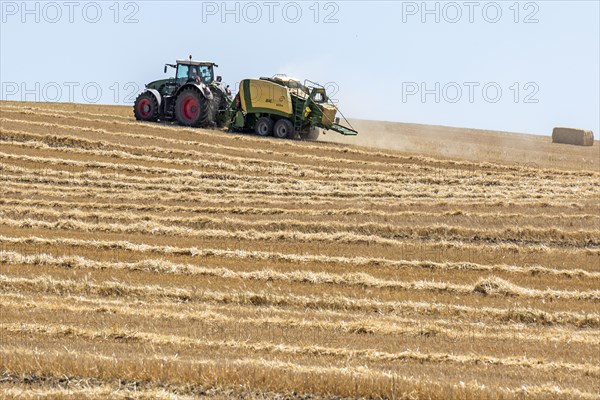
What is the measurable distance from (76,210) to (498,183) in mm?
12597

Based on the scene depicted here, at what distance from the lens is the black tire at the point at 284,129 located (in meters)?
37.2

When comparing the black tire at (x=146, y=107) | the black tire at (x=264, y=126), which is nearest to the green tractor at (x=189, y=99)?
the black tire at (x=146, y=107)

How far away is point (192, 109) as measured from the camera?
38250 mm

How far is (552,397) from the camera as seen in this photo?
10.3 m

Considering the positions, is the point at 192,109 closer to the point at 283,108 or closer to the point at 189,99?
the point at 189,99

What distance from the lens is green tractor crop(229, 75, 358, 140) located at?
120ft

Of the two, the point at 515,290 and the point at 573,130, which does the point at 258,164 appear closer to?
the point at 515,290

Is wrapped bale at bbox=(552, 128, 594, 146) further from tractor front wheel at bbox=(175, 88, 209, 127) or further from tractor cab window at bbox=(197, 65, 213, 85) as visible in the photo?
tractor front wheel at bbox=(175, 88, 209, 127)

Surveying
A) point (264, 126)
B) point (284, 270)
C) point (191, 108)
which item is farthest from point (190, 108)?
point (284, 270)

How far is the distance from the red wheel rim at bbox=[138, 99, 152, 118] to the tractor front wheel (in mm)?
1521

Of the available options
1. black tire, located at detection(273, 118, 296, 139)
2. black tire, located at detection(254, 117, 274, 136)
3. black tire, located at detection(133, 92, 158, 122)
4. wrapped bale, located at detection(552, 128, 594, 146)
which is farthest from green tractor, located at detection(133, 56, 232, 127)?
wrapped bale, located at detection(552, 128, 594, 146)

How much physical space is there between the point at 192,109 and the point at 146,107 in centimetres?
245

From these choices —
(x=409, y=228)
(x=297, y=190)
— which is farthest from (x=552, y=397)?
(x=297, y=190)

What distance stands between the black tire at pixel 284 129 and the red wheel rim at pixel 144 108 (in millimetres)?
5313
